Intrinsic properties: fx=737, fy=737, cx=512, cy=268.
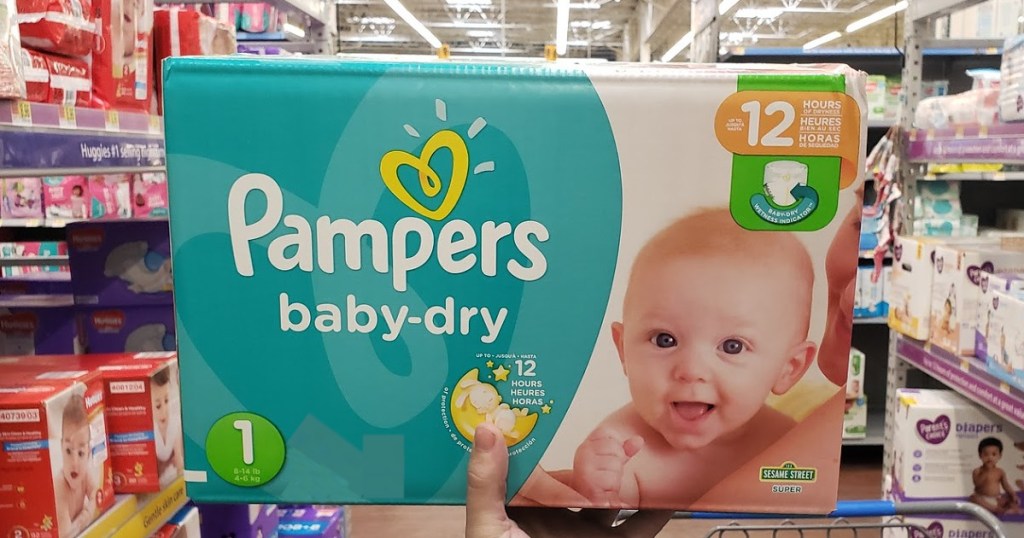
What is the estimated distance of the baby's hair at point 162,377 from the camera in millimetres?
1239

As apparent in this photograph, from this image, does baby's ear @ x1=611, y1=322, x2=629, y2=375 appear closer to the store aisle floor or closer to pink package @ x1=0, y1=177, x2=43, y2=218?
the store aisle floor

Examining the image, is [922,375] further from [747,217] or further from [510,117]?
[510,117]

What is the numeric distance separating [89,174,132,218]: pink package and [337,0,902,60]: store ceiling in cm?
866

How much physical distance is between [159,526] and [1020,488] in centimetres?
203

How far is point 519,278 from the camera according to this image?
0.72 m

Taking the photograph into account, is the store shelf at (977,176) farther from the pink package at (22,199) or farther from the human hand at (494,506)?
the pink package at (22,199)

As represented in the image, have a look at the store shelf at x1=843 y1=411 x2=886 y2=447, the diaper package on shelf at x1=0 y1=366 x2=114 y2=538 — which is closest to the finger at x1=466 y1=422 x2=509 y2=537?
the diaper package on shelf at x1=0 y1=366 x2=114 y2=538

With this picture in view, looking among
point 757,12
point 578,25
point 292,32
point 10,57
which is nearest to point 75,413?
point 10,57

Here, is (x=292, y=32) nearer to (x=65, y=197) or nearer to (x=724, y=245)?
(x=65, y=197)

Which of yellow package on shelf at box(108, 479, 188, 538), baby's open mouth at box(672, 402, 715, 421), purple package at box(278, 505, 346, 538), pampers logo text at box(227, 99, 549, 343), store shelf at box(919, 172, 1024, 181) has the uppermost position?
store shelf at box(919, 172, 1024, 181)

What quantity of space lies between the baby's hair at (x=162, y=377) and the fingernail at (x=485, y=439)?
0.75m

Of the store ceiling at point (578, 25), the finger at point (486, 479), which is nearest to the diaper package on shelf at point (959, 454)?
the finger at point (486, 479)

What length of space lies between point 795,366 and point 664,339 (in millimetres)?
132

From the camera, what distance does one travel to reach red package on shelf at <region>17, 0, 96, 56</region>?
1.13m
